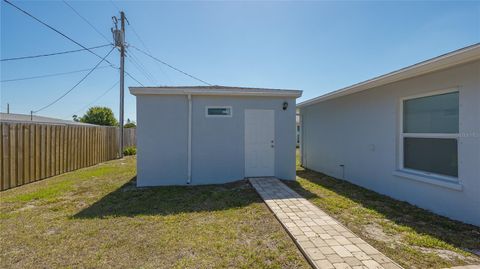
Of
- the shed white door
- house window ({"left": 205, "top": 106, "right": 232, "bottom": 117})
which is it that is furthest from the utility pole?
the shed white door

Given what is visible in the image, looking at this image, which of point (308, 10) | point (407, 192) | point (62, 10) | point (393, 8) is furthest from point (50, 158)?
point (393, 8)

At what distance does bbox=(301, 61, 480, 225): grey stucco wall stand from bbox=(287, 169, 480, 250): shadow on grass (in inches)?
9.1

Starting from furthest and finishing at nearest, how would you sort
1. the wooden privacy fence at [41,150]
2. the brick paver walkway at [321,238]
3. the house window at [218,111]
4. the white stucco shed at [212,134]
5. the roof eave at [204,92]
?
1. the house window at [218,111]
2. the white stucco shed at [212,134]
3. the roof eave at [204,92]
4. the wooden privacy fence at [41,150]
5. the brick paver walkway at [321,238]

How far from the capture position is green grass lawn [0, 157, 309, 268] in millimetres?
2556

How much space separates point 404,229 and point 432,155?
6.48 feet

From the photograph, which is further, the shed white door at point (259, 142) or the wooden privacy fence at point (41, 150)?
the shed white door at point (259, 142)

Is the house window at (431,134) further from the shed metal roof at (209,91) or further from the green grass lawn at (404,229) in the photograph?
the shed metal roof at (209,91)

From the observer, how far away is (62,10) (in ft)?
23.4

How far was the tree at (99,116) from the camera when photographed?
3189 centimetres

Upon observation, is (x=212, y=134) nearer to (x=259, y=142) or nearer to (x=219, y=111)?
(x=219, y=111)

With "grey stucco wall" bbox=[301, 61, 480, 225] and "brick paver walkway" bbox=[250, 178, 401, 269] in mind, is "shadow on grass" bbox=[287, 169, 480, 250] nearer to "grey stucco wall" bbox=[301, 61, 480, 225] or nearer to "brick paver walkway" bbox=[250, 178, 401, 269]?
"grey stucco wall" bbox=[301, 61, 480, 225]

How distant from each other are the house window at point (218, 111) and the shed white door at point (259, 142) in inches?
21.1

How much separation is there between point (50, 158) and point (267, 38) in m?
8.66

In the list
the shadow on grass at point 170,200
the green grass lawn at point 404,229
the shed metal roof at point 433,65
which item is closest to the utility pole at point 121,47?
the shadow on grass at point 170,200
